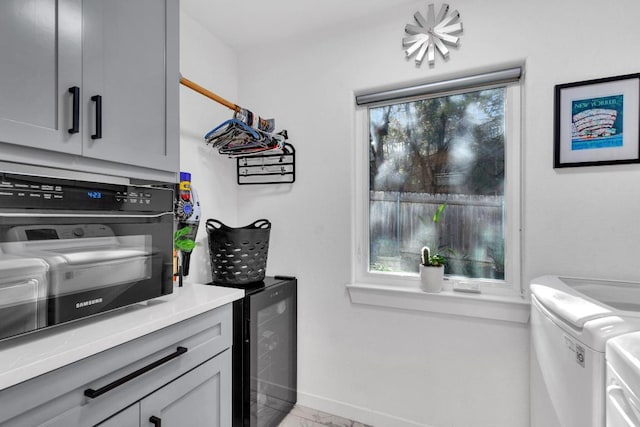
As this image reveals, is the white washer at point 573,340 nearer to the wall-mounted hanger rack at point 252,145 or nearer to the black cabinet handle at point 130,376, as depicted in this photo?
the black cabinet handle at point 130,376

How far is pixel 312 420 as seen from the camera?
1.88 metres

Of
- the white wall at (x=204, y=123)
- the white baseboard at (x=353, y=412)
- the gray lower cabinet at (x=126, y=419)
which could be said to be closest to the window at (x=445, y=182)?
the white baseboard at (x=353, y=412)

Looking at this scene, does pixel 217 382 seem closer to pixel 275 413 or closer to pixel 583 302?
pixel 275 413

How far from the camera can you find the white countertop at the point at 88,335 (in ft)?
2.30

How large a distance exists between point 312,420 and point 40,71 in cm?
201

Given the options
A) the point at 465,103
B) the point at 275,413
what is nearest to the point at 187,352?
the point at 275,413

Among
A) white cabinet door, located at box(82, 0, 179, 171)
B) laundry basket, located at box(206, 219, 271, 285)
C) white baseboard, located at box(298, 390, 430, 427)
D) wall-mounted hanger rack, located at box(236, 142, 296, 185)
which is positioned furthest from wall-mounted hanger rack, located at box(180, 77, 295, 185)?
white baseboard, located at box(298, 390, 430, 427)

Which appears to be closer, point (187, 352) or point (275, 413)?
point (187, 352)

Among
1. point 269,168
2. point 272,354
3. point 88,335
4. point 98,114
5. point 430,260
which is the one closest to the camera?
point 88,335

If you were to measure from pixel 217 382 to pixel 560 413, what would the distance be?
1.19m

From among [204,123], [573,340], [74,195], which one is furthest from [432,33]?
[74,195]

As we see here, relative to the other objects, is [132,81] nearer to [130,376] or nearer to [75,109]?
[75,109]

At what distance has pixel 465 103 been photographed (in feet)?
5.69

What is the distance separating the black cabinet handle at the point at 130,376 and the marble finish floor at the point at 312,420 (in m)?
1.11
